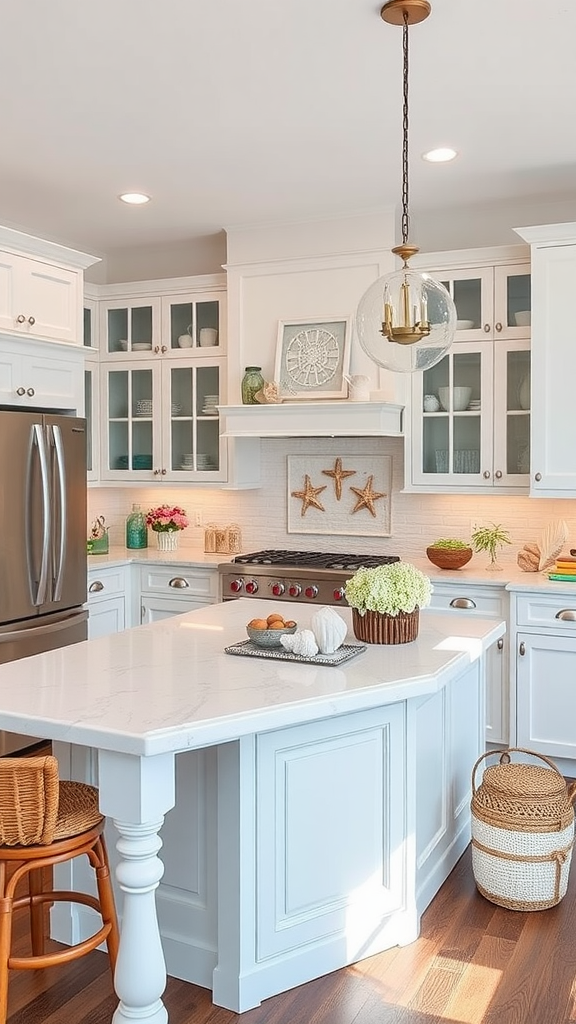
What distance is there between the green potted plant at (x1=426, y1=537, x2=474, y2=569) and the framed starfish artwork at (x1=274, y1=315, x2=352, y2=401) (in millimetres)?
955

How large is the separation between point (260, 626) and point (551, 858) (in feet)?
4.21

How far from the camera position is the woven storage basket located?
9.94 feet

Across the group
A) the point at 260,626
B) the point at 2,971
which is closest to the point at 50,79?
the point at 260,626

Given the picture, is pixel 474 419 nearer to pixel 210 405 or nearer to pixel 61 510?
pixel 210 405

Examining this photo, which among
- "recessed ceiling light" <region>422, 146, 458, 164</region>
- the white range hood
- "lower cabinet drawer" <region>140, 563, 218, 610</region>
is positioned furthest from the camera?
"lower cabinet drawer" <region>140, 563, 218, 610</region>

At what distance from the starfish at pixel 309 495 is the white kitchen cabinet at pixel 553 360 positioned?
4.80ft

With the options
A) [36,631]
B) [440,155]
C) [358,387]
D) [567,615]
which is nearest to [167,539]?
[36,631]

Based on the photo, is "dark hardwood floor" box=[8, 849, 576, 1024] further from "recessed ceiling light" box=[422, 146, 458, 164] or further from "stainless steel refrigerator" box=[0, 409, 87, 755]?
"recessed ceiling light" box=[422, 146, 458, 164]

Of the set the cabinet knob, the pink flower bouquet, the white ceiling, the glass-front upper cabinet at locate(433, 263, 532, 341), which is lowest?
the cabinet knob

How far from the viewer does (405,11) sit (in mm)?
2730

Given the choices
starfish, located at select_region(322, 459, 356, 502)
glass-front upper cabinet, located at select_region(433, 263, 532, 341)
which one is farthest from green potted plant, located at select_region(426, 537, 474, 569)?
glass-front upper cabinet, located at select_region(433, 263, 532, 341)

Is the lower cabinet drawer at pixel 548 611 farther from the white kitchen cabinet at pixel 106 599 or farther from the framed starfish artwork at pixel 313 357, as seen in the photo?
the white kitchen cabinet at pixel 106 599

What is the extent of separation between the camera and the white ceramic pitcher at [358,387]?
478 cm

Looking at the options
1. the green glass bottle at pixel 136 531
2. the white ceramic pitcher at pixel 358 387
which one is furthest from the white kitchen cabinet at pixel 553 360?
the green glass bottle at pixel 136 531
